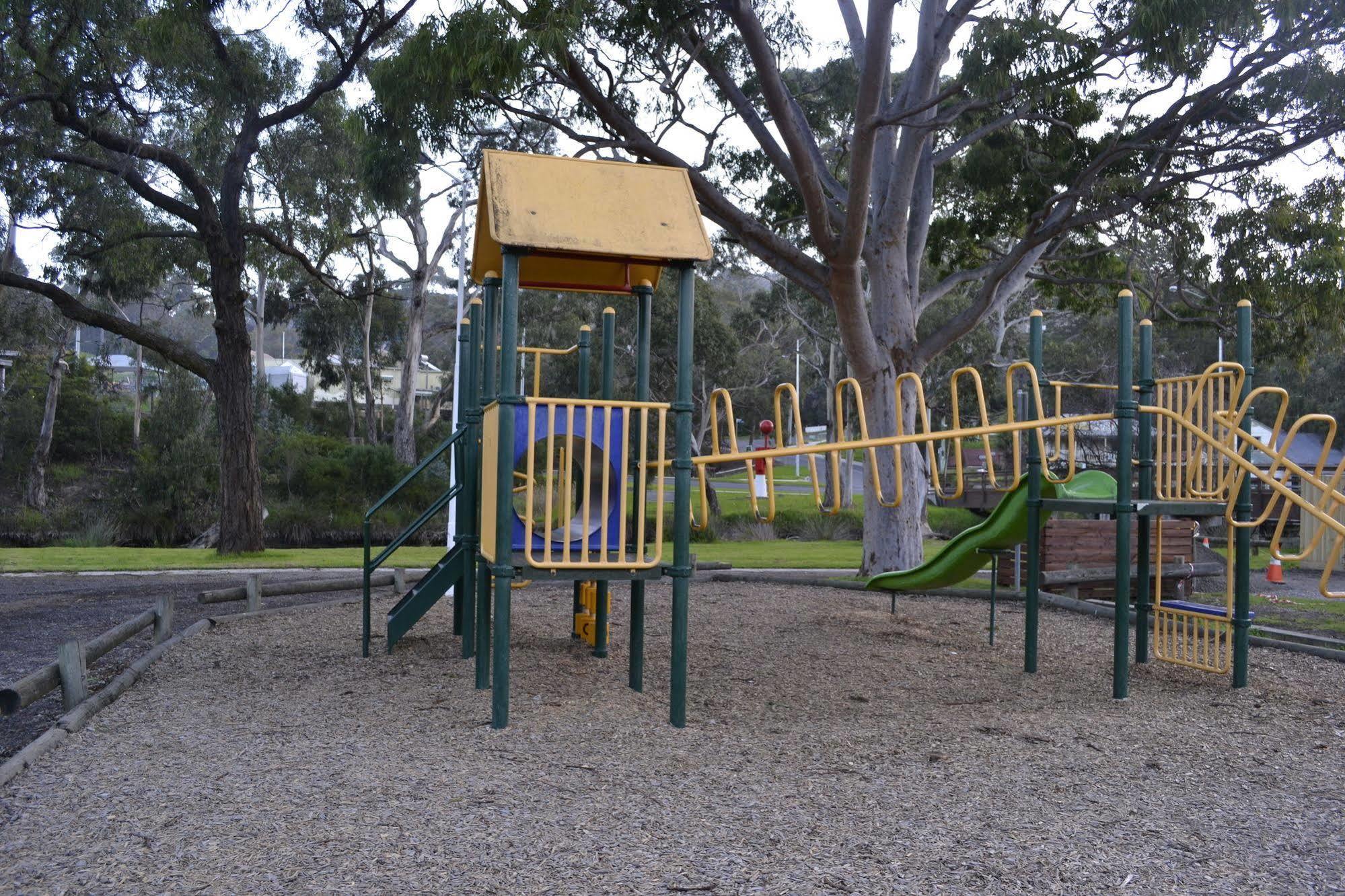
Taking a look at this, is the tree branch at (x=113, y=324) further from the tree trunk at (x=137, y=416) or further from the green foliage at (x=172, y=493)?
the tree trunk at (x=137, y=416)

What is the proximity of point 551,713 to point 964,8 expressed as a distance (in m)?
10.2

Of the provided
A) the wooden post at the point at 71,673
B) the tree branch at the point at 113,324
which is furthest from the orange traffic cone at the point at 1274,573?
the tree branch at the point at 113,324

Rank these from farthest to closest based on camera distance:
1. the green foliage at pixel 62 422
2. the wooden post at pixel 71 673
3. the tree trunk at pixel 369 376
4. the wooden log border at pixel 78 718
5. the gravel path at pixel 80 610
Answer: the tree trunk at pixel 369 376 → the green foliage at pixel 62 422 → the gravel path at pixel 80 610 → the wooden post at pixel 71 673 → the wooden log border at pixel 78 718

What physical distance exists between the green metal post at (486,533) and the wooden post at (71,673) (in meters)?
2.15

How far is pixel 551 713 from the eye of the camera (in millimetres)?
5965

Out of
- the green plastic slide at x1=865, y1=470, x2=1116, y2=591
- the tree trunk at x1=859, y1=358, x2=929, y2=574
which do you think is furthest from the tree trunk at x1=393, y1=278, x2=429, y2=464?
the green plastic slide at x1=865, y1=470, x2=1116, y2=591

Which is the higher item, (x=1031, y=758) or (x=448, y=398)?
(x=448, y=398)

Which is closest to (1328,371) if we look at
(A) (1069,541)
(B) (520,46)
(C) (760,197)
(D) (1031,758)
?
(C) (760,197)

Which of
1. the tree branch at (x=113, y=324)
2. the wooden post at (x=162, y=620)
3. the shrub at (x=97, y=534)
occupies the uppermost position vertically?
the tree branch at (x=113, y=324)

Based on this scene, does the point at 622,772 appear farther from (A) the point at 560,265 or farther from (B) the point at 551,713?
(A) the point at 560,265

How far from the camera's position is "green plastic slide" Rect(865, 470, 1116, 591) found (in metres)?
7.70

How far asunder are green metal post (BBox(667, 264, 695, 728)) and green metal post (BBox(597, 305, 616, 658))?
1.18 m

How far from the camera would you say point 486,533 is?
6.39 m

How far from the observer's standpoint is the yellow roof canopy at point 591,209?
566cm
